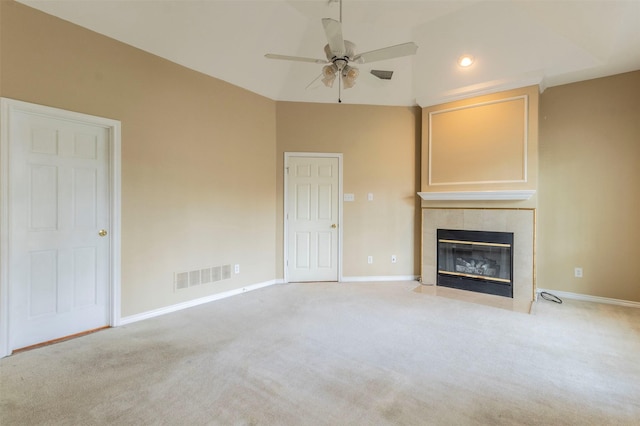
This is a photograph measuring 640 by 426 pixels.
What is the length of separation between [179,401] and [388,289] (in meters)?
3.15

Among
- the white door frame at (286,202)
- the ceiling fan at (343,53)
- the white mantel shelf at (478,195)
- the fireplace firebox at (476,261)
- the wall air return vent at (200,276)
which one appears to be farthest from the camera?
the white door frame at (286,202)

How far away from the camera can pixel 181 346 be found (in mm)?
2576

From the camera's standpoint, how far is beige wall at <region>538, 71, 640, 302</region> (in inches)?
142

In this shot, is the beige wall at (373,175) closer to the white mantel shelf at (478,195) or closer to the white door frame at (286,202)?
the white door frame at (286,202)

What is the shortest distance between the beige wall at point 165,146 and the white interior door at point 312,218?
333 millimetres

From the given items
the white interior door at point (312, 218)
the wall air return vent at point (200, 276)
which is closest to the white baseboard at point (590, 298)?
the white interior door at point (312, 218)

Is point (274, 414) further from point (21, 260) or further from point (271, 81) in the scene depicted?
point (271, 81)

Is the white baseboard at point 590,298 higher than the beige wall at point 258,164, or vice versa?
the beige wall at point 258,164

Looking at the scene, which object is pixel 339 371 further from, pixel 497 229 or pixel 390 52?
pixel 497 229

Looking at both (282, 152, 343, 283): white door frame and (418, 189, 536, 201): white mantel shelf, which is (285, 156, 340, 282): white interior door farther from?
(418, 189, 536, 201): white mantel shelf

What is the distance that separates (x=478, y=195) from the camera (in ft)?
13.5

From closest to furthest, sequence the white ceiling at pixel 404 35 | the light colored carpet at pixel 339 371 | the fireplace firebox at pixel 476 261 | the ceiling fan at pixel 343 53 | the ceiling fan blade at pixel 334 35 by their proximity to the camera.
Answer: the light colored carpet at pixel 339 371 → the ceiling fan blade at pixel 334 35 → the ceiling fan at pixel 343 53 → the white ceiling at pixel 404 35 → the fireplace firebox at pixel 476 261

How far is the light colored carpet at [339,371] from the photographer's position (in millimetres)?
1729

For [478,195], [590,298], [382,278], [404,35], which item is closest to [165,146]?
[404,35]
